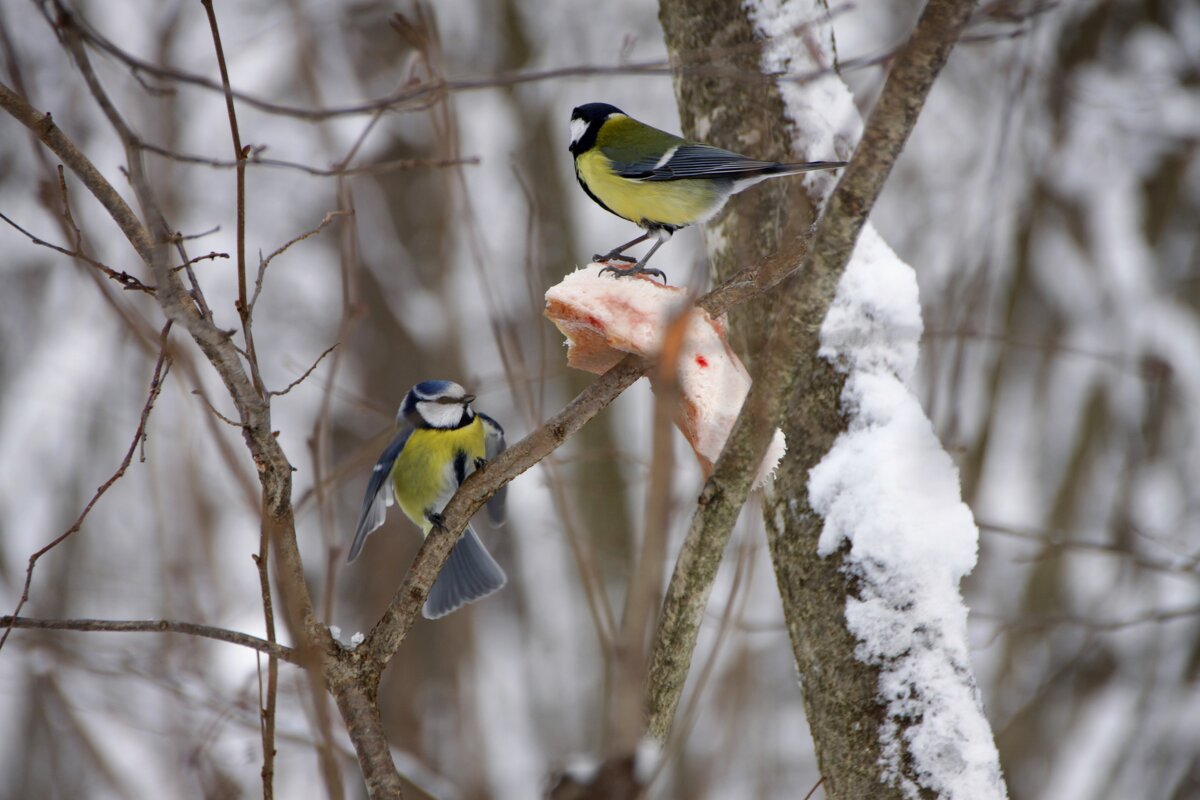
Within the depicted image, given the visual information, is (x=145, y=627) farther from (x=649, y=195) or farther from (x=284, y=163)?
(x=649, y=195)

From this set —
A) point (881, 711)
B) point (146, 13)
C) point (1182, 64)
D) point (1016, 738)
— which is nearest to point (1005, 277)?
point (1182, 64)

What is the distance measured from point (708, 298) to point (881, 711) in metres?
0.88

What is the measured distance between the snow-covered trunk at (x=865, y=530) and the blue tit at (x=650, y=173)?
0.20 meters

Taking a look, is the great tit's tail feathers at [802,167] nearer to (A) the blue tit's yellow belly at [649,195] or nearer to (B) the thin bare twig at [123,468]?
(A) the blue tit's yellow belly at [649,195]

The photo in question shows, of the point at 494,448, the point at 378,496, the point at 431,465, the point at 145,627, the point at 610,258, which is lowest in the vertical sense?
the point at 145,627

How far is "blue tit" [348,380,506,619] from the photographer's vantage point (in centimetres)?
301

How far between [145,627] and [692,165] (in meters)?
1.90

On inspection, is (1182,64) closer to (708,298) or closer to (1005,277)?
(1005,277)

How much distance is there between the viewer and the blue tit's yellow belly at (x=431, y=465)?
323 centimetres

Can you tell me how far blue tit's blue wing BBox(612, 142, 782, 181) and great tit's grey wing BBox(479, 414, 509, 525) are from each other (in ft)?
3.00

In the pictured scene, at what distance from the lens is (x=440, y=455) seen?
3229 mm

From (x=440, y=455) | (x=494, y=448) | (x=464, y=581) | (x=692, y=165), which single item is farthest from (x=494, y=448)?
(x=692, y=165)

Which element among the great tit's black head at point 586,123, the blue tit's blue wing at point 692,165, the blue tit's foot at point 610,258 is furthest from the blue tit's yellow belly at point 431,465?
the great tit's black head at point 586,123

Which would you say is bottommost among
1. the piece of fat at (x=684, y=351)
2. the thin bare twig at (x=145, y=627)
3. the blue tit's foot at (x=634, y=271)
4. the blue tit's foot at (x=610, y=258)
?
the thin bare twig at (x=145, y=627)
